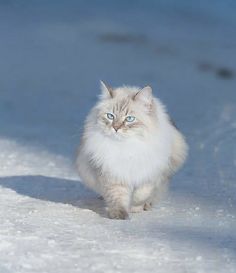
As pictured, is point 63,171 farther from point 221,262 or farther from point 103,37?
A: point 103,37

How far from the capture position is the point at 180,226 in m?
5.34

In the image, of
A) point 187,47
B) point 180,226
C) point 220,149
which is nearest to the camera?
point 180,226

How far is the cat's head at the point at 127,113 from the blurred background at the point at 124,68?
0.93m

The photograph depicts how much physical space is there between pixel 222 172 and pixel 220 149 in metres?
0.96

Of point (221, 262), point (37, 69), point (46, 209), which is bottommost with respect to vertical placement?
point (37, 69)

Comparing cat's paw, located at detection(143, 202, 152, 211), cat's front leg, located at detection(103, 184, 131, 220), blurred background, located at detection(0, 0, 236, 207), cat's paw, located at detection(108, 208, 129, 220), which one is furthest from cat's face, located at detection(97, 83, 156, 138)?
blurred background, located at detection(0, 0, 236, 207)

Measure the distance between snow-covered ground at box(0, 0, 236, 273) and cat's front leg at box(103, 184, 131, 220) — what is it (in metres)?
0.08

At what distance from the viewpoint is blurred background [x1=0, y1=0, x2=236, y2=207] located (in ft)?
28.2

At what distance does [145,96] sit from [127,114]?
0.57 feet

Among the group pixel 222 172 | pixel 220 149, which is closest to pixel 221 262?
pixel 222 172

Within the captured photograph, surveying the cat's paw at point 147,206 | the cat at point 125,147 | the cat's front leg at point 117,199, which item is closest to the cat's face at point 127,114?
the cat at point 125,147

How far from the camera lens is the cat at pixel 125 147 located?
18.2 ft

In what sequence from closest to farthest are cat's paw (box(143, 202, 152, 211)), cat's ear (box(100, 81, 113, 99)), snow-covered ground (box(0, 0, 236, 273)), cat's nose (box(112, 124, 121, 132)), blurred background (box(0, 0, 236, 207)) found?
snow-covered ground (box(0, 0, 236, 273)) < cat's nose (box(112, 124, 121, 132)) < cat's ear (box(100, 81, 113, 99)) < cat's paw (box(143, 202, 152, 211)) < blurred background (box(0, 0, 236, 207))

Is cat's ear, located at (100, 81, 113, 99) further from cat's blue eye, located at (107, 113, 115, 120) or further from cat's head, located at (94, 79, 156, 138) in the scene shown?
cat's blue eye, located at (107, 113, 115, 120)
